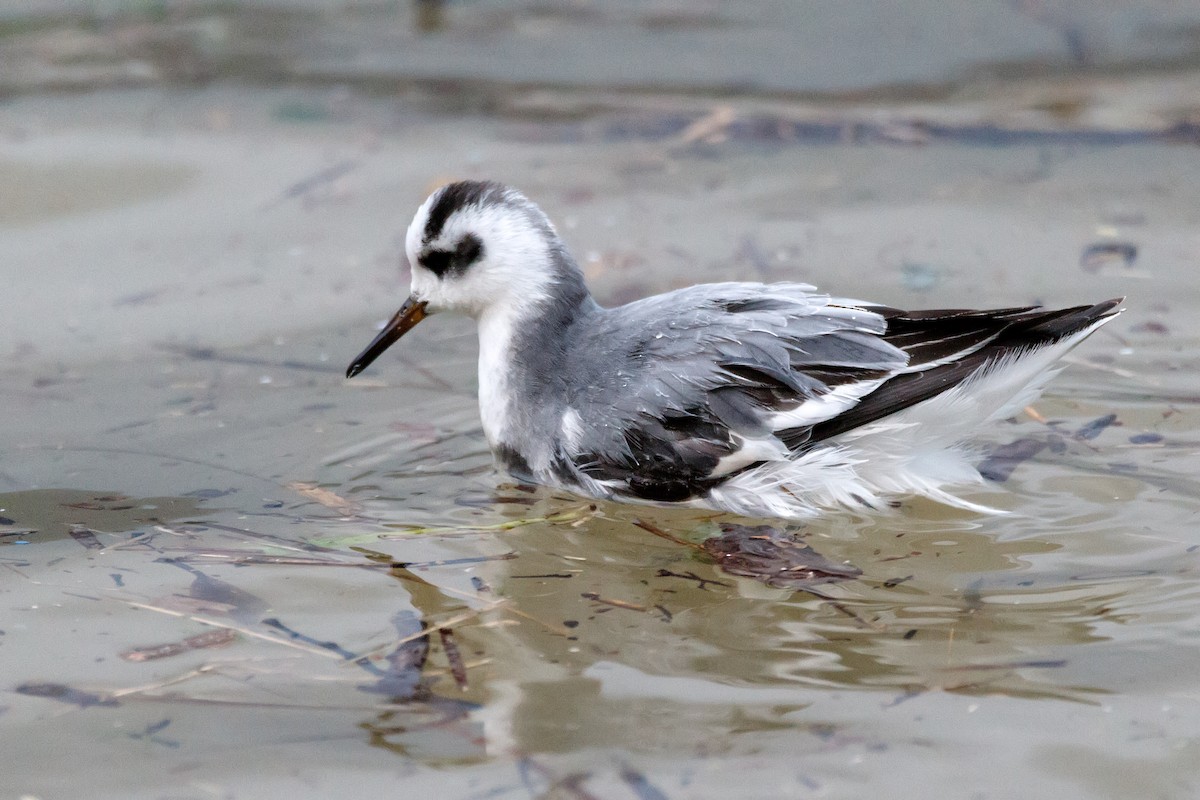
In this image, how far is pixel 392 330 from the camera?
18.2 feet

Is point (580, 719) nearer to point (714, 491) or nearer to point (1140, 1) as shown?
point (714, 491)

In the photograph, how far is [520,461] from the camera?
5094 millimetres

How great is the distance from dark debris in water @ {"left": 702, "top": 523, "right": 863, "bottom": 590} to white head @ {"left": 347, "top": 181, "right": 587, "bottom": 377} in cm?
110

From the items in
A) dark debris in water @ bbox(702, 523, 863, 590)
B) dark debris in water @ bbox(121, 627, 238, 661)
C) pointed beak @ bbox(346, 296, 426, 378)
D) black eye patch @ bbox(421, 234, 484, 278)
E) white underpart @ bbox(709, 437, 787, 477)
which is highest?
black eye patch @ bbox(421, 234, 484, 278)

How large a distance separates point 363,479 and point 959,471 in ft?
6.92

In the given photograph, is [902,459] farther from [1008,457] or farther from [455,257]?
[455,257]

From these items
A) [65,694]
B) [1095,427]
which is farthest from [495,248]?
[1095,427]

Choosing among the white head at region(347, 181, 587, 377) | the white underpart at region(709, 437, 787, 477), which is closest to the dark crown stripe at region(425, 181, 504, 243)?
the white head at region(347, 181, 587, 377)

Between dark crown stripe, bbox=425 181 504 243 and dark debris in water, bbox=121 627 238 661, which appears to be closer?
dark debris in water, bbox=121 627 238 661

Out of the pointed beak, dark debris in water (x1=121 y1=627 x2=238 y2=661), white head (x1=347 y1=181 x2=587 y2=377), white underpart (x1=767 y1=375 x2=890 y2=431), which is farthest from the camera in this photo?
the pointed beak

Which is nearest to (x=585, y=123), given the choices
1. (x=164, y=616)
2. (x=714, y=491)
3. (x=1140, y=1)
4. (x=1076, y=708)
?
(x=1140, y=1)

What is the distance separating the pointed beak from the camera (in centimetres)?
552

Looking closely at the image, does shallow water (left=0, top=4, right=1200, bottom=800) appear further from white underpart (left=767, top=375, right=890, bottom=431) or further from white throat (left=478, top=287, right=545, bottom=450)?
white underpart (left=767, top=375, right=890, bottom=431)

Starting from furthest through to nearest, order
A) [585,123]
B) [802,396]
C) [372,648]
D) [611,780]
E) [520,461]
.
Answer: [585,123]
[520,461]
[802,396]
[372,648]
[611,780]
